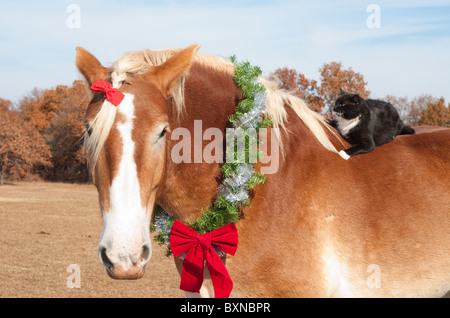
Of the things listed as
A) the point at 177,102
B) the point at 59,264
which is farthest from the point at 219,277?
the point at 59,264

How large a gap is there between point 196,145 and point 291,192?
32.4 inches

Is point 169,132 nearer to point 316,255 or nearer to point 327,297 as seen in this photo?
point 316,255

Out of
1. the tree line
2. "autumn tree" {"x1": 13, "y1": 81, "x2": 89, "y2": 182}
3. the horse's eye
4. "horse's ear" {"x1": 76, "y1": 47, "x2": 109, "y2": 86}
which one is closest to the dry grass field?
"horse's ear" {"x1": 76, "y1": 47, "x2": 109, "y2": 86}

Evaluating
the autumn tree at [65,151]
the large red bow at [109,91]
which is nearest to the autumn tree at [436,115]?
the autumn tree at [65,151]

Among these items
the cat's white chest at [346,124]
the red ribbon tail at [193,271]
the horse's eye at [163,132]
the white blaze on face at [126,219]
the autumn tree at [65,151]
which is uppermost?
the horse's eye at [163,132]

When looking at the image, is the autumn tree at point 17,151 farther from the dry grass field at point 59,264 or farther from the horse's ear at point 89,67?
the horse's ear at point 89,67

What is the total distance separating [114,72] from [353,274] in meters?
2.36

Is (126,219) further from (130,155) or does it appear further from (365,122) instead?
(365,122)

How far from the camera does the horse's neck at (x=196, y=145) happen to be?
3.35 meters

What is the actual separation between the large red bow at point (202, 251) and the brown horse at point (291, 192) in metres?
0.08

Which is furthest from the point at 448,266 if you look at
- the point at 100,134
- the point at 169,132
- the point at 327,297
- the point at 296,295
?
the point at 100,134

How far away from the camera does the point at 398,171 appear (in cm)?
374

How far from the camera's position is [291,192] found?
3.42 meters

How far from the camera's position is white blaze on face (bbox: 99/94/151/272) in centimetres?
267
